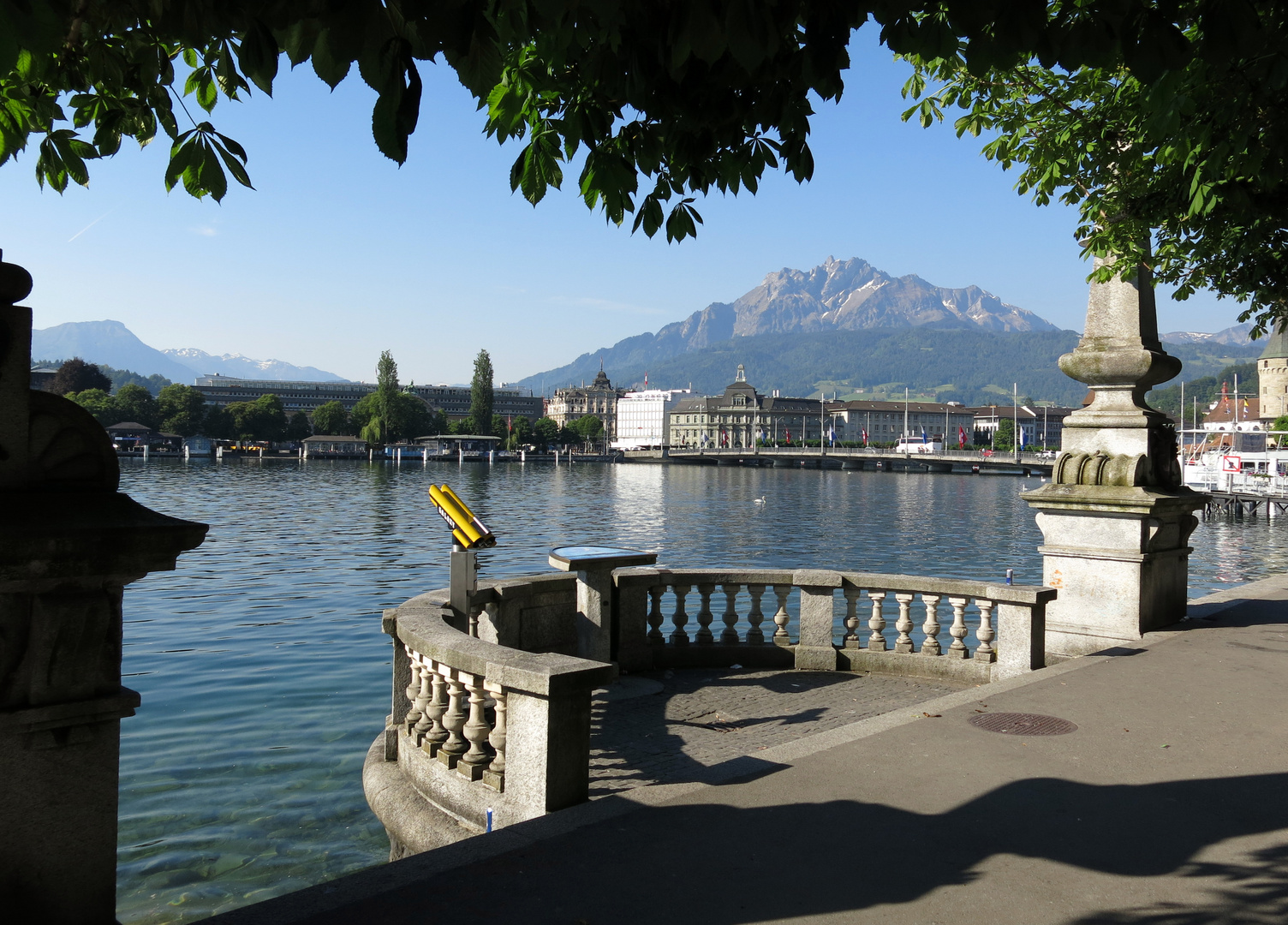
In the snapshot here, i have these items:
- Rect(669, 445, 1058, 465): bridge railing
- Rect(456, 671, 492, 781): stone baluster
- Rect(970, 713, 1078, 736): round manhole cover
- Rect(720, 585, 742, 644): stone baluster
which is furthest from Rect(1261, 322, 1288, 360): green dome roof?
Rect(456, 671, 492, 781): stone baluster

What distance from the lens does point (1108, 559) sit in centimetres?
997

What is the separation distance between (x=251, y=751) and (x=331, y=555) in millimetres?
22425

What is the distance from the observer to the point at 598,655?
9.30m

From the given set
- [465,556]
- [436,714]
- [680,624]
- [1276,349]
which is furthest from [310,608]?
[1276,349]

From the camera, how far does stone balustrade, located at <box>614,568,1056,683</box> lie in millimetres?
8945

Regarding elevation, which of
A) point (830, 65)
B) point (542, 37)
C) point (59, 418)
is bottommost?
point (59, 418)

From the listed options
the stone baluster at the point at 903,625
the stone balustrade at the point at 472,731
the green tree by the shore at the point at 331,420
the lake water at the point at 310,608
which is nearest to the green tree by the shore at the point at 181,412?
the green tree by the shore at the point at 331,420

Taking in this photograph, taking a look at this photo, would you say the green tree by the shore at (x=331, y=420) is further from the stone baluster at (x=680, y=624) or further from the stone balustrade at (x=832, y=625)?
the stone balustrade at (x=832, y=625)

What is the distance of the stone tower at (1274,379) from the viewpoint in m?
145

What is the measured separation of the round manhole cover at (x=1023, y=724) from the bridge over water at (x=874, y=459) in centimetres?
12860

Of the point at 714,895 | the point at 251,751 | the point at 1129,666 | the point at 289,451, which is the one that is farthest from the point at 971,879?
the point at 289,451

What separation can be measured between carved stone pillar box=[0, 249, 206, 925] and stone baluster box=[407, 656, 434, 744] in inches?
123

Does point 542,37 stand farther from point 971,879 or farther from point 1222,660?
point 1222,660

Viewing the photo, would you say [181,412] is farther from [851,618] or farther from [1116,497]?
[1116,497]
